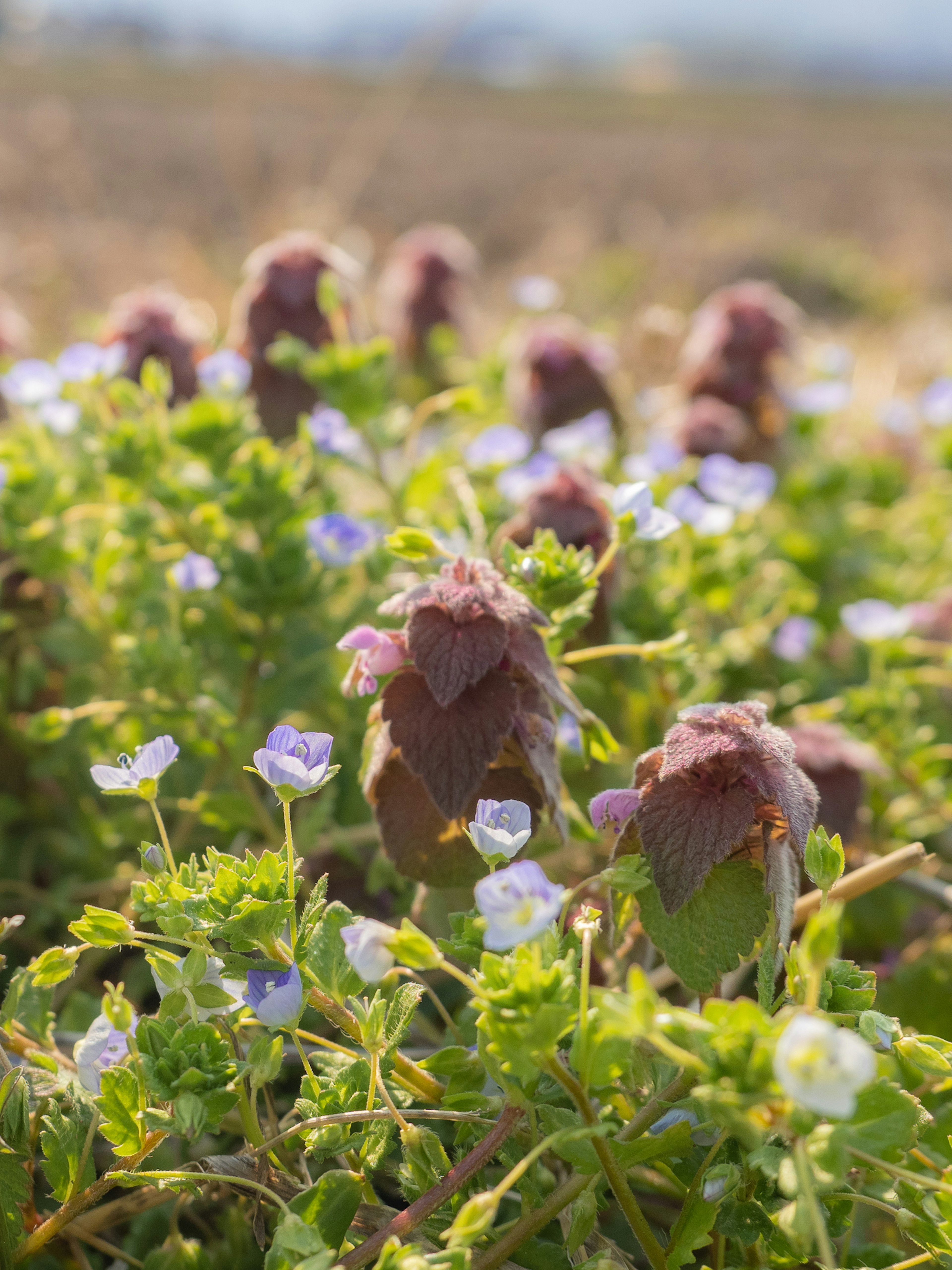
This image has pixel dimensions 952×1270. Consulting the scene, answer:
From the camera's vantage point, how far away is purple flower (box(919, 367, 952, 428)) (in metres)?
2.07

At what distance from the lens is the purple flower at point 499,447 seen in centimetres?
160

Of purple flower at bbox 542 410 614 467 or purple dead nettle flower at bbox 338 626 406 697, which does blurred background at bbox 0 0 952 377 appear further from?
purple dead nettle flower at bbox 338 626 406 697

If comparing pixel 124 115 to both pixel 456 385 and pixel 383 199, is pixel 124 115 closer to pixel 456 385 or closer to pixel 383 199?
pixel 383 199

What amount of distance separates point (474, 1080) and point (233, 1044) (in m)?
0.19

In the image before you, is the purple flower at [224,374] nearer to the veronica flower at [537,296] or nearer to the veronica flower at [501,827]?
the veronica flower at [537,296]

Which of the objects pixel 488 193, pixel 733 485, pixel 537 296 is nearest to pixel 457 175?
pixel 488 193

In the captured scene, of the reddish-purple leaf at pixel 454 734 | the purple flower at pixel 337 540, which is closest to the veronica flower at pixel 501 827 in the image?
the reddish-purple leaf at pixel 454 734

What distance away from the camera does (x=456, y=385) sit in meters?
2.60

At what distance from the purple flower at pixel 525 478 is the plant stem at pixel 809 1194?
2.83 ft

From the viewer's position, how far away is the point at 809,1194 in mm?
612

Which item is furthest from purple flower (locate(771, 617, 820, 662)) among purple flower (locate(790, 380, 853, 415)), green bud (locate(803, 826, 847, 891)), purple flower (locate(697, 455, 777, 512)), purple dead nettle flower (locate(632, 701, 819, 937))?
green bud (locate(803, 826, 847, 891))

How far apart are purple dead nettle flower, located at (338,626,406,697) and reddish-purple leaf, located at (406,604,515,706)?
49 millimetres

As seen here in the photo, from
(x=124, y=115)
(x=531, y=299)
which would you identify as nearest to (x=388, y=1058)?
(x=531, y=299)

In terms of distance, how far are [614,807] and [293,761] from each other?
271mm
